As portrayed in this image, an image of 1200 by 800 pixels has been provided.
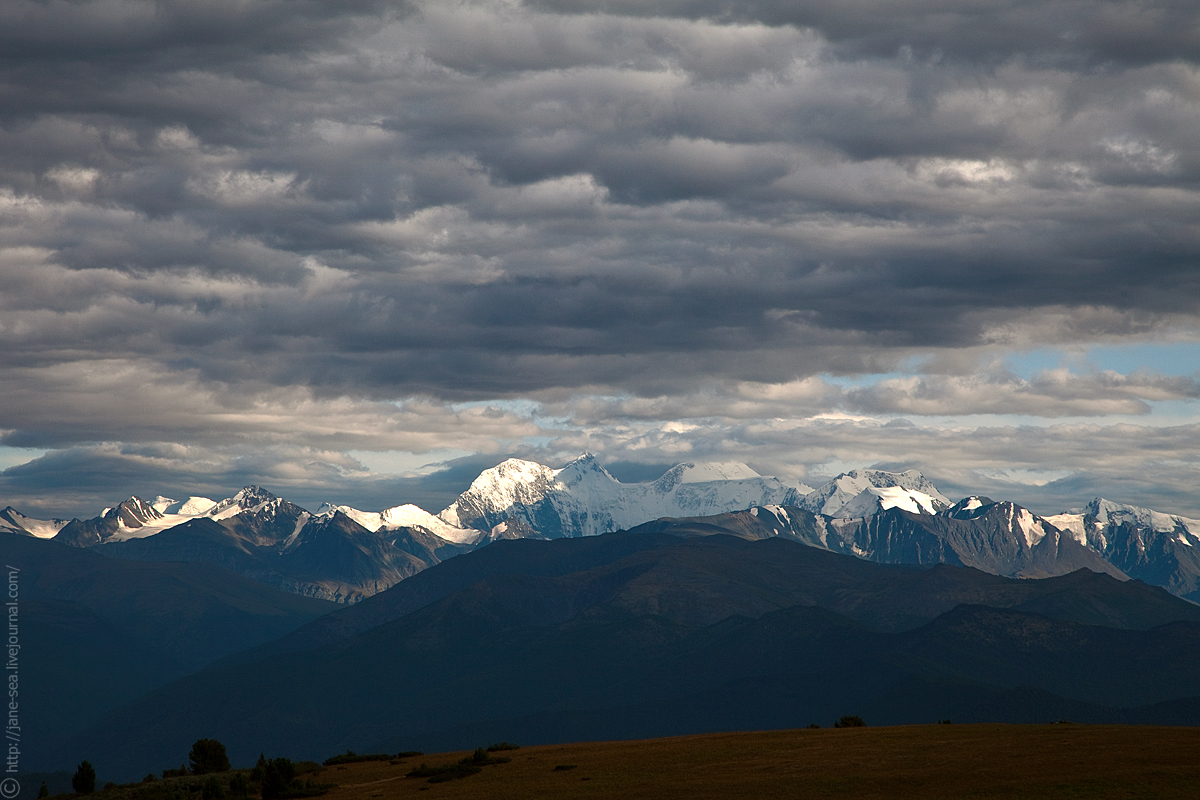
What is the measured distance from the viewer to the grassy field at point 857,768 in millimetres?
92188

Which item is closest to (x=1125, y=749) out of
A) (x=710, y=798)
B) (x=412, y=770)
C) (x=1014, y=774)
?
(x=1014, y=774)

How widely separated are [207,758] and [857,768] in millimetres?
86236

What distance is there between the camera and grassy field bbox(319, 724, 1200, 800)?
92.2 metres

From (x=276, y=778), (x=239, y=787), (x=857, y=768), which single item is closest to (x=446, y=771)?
(x=276, y=778)

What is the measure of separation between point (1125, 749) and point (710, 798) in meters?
34.2

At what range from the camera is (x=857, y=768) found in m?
103

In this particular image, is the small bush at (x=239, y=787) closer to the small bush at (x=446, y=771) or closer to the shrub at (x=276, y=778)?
the shrub at (x=276, y=778)

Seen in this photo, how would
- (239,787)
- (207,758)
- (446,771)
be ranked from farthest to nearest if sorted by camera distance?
1. (207,758)
2. (446,771)
3. (239,787)

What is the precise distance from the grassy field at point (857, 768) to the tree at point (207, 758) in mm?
28506

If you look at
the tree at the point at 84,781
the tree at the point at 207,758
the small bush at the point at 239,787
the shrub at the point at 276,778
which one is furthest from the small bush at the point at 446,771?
the tree at the point at 207,758

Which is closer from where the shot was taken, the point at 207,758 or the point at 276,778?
the point at 276,778

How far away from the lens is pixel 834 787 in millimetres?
96562

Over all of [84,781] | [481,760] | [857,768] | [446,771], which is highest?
[481,760]

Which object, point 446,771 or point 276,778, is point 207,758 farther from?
point 446,771
